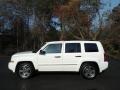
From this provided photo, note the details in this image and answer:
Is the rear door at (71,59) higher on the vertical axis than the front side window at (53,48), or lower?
lower

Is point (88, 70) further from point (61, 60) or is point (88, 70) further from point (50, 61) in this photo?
point (50, 61)

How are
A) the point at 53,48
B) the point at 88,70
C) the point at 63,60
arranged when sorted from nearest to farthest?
the point at 63,60 → the point at 88,70 → the point at 53,48

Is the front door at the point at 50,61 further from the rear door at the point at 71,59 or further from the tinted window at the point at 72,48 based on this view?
the tinted window at the point at 72,48

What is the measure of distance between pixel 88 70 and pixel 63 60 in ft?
4.13

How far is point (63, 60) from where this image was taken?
12.9 meters

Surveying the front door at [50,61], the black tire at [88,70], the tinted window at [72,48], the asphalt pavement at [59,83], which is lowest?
the asphalt pavement at [59,83]

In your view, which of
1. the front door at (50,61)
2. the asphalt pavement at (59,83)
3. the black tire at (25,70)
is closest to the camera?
the asphalt pavement at (59,83)

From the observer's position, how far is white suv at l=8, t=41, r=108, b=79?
12.9 meters

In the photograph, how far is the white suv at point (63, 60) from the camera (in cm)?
1290

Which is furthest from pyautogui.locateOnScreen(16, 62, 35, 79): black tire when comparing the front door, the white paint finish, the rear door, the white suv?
the rear door

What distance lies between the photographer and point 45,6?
47.3 m

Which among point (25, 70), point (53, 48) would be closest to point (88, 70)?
point (53, 48)

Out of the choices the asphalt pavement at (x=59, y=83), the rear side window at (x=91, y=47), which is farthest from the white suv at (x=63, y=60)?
the asphalt pavement at (x=59, y=83)

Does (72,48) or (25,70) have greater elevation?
(72,48)
